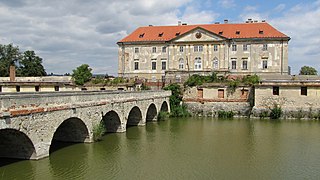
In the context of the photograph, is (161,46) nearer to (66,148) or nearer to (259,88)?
(259,88)

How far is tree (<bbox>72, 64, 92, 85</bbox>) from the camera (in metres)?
36.2

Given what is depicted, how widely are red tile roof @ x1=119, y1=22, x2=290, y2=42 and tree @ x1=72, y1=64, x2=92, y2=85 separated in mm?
10416

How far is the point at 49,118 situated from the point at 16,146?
5.33 feet

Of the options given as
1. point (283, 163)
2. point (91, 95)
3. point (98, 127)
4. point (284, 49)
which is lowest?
point (283, 163)

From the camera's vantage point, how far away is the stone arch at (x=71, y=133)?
16.0 meters

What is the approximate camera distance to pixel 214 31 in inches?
1693

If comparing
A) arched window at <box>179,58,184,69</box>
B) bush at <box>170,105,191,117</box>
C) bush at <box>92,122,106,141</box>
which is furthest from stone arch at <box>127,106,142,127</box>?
arched window at <box>179,58,184,69</box>

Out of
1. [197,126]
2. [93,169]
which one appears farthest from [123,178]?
[197,126]

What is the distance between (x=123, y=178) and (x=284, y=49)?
34391 mm

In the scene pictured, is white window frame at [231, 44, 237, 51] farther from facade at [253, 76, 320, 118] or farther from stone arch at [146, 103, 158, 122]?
stone arch at [146, 103, 158, 122]

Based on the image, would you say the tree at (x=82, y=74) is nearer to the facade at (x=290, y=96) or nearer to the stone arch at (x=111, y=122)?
the stone arch at (x=111, y=122)

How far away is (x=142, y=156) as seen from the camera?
1434 cm

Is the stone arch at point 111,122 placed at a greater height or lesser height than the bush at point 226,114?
greater

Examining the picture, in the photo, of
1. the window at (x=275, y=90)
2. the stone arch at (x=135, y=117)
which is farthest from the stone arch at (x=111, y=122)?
the window at (x=275, y=90)
